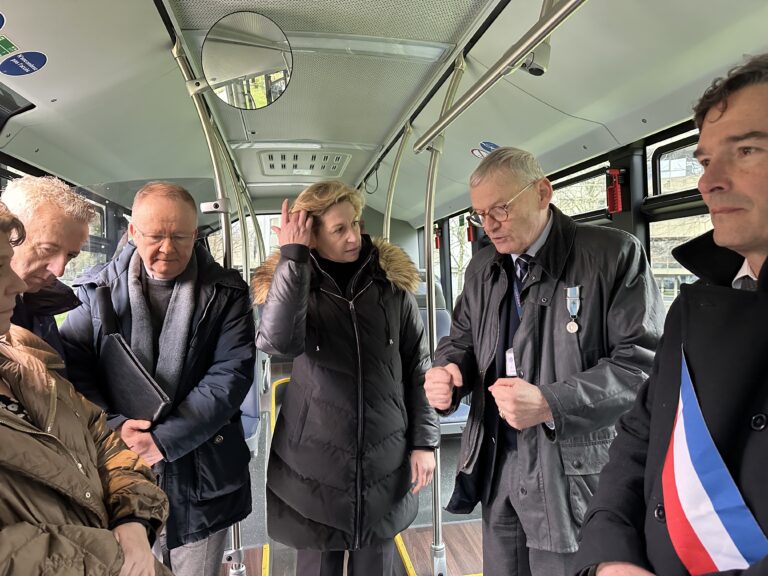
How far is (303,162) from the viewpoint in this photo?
14.5 feet

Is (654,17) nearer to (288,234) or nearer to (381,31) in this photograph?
(381,31)

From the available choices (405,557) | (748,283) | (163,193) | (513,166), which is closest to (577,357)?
(748,283)

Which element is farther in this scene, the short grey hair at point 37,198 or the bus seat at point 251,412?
the bus seat at point 251,412

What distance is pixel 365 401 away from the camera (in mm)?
1740

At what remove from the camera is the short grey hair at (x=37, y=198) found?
140 cm

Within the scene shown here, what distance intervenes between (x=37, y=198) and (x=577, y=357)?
1702 millimetres

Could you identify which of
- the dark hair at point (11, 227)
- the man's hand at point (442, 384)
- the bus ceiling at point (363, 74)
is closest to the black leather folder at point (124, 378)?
the dark hair at point (11, 227)

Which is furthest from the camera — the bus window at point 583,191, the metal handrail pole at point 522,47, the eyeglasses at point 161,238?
the bus window at point 583,191

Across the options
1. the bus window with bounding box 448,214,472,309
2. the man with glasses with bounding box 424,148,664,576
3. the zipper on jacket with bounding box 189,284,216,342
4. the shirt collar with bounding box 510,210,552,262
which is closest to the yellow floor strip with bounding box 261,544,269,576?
the man with glasses with bounding box 424,148,664,576

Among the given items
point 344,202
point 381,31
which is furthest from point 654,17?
point 344,202

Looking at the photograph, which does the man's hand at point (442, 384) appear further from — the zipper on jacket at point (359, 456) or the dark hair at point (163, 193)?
the dark hair at point (163, 193)

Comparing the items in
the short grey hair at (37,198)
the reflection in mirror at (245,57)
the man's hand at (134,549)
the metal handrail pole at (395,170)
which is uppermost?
the reflection in mirror at (245,57)

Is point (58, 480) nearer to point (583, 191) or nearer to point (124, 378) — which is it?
point (124, 378)

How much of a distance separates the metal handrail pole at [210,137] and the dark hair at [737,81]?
76.6 inches
